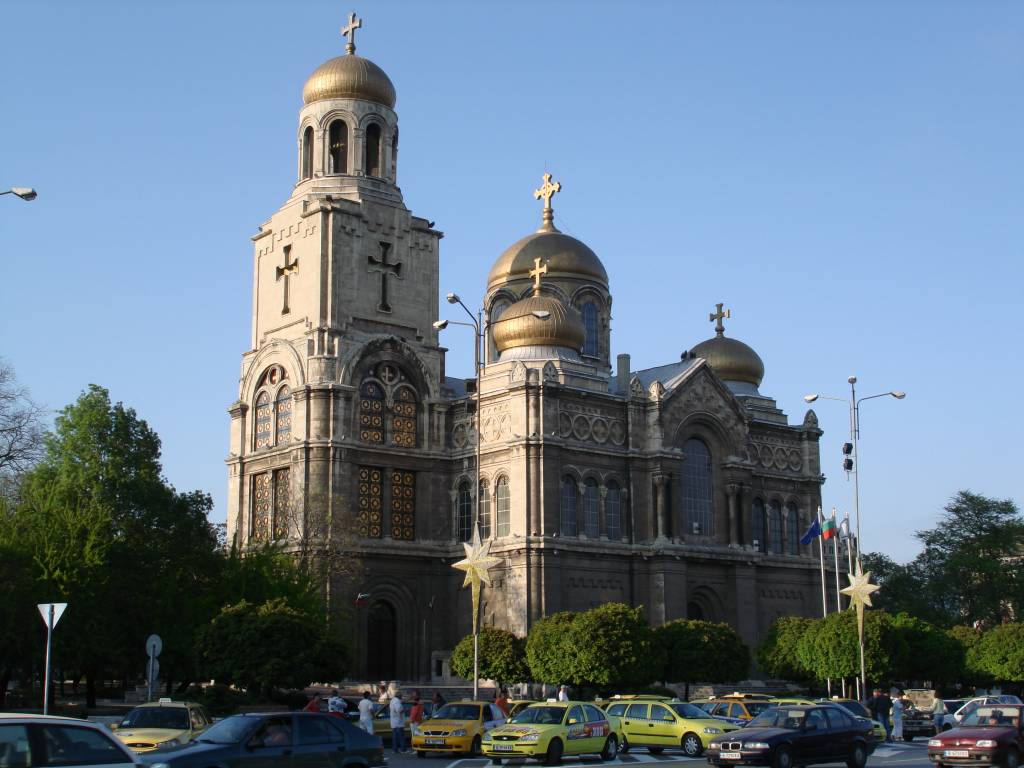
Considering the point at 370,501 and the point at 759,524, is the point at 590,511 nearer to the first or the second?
the point at 370,501

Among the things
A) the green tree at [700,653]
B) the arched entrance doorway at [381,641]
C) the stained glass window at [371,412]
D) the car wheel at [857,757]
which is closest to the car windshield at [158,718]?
the car wheel at [857,757]

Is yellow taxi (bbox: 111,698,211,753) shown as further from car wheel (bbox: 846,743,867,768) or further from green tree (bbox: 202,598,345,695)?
green tree (bbox: 202,598,345,695)

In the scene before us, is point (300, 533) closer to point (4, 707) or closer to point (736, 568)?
point (4, 707)

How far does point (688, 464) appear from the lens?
216 ft

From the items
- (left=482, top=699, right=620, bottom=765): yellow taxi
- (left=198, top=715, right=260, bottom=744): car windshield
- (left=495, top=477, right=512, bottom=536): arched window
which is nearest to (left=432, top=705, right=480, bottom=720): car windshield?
(left=482, top=699, right=620, bottom=765): yellow taxi

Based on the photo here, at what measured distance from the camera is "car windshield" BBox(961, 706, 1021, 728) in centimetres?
2789

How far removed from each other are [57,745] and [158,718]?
473 inches

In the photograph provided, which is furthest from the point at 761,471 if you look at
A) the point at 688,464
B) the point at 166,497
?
the point at 166,497

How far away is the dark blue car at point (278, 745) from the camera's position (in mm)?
20469

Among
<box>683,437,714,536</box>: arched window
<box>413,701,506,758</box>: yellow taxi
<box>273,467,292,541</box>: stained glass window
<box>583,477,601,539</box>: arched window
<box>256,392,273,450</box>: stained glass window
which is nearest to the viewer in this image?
<box>413,701,506,758</box>: yellow taxi

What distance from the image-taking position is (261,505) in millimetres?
62188

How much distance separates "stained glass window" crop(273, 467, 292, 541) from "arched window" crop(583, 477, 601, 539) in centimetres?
1316

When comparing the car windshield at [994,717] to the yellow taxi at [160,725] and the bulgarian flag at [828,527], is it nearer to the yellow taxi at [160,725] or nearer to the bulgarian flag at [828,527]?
the yellow taxi at [160,725]

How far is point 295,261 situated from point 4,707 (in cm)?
2514
